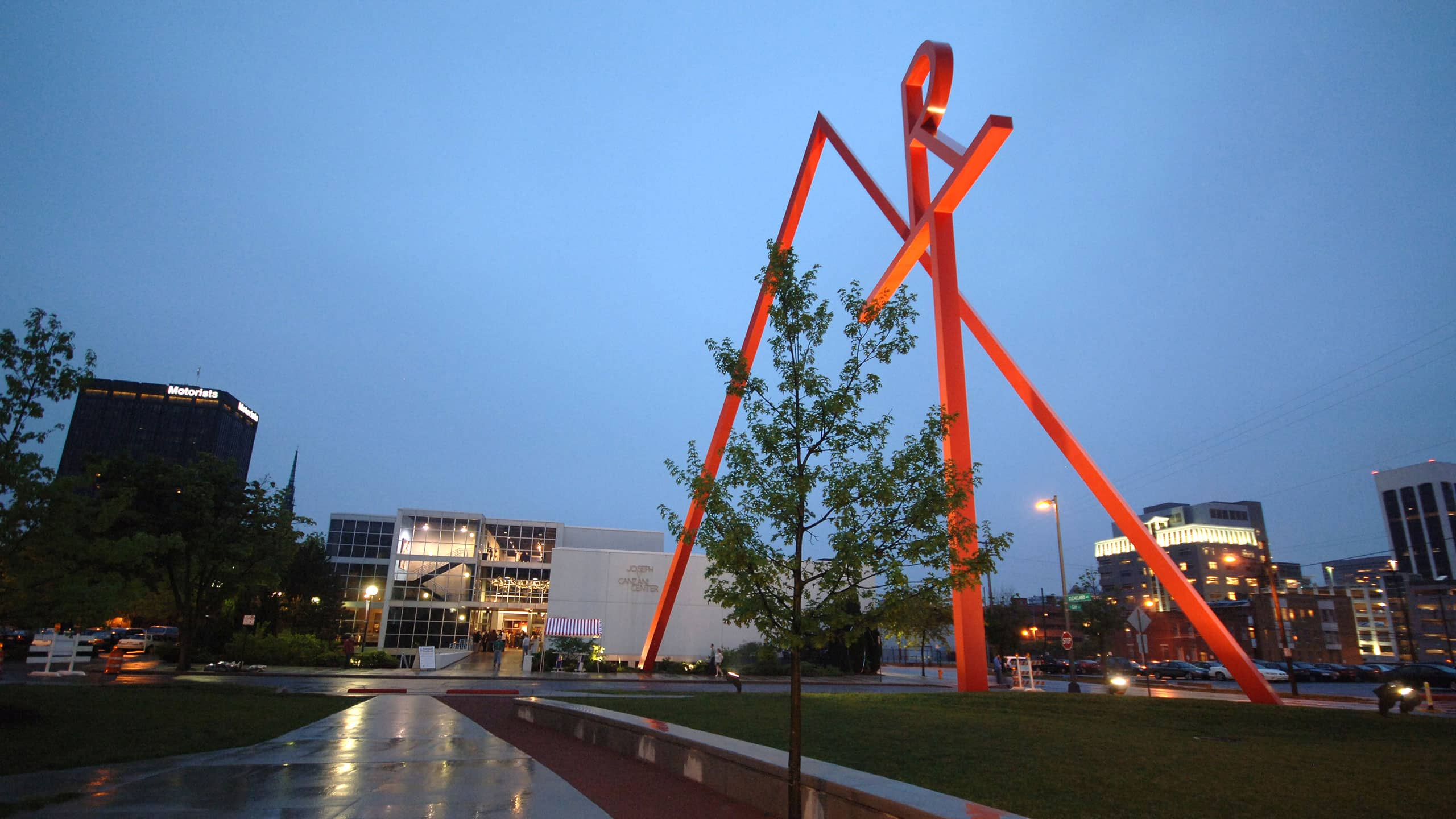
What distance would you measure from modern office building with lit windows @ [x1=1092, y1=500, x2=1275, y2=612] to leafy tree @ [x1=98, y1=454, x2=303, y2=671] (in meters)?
111

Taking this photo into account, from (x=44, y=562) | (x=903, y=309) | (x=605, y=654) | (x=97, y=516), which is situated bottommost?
(x=605, y=654)

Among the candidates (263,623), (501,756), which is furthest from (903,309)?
(263,623)

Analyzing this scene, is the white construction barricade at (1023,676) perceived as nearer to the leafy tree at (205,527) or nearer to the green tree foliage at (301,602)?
the leafy tree at (205,527)

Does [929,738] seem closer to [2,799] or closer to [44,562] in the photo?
[2,799]

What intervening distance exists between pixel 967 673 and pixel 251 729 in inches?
577

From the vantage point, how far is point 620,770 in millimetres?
10094

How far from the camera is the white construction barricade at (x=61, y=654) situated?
83.6 ft

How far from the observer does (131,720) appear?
42.9 ft

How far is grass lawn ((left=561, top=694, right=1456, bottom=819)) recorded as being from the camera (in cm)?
697

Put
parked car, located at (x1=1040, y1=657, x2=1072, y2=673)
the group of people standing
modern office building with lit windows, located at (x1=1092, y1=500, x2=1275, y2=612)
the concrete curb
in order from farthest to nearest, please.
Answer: modern office building with lit windows, located at (x1=1092, y1=500, x2=1275, y2=612) < parked car, located at (x1=1040, y1=657, x2=1072, y2=673) < the group of people standing < the concrete curb

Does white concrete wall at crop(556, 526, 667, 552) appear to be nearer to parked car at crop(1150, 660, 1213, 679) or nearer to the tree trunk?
parked car at crop(1150, 660, 1213, 679)

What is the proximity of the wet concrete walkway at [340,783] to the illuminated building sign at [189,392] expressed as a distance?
17504 cm

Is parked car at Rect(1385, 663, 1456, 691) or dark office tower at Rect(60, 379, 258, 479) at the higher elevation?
dark office tower at Rect(60, 379, 258, 479)

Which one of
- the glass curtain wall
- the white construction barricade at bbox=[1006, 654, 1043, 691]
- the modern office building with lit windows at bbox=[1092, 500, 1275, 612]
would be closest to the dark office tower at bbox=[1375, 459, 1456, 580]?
the modern office building with lit windows at bbox=[1092, 500, 1275, 612]
